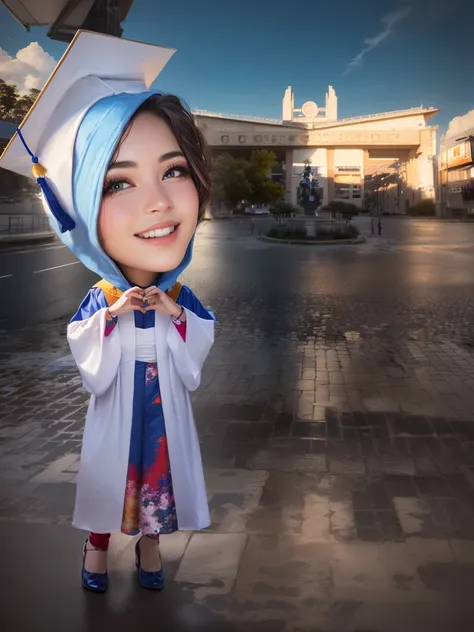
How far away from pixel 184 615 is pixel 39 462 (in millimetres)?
1774

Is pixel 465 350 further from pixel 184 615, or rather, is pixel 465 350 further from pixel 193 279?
pixel 193 279

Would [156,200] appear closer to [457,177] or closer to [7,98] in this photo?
[7,98]

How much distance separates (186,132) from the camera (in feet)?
7.92

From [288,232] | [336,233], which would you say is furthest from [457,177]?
[288,232]

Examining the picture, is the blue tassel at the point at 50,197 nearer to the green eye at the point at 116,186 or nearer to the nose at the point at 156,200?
the green eye at the point at 116,186

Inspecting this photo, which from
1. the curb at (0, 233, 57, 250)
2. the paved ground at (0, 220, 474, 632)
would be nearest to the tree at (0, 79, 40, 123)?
the paved ground at (0, 220, 474, 632)

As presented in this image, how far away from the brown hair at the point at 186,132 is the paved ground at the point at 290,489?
1.56 metres

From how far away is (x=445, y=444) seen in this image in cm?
404

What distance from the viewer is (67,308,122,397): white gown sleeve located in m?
2.29

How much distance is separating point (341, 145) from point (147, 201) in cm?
2379

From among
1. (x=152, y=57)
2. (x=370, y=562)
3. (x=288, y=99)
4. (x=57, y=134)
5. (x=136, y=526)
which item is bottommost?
(x=370, y=562)

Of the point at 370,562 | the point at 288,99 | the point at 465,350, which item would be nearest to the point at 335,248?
the point at 288,99

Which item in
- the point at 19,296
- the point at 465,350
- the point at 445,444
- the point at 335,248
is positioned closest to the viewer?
the point at 445,444

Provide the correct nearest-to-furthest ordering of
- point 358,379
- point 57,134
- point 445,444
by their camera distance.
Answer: point 57,134 → point 445,444 → point 358,379
